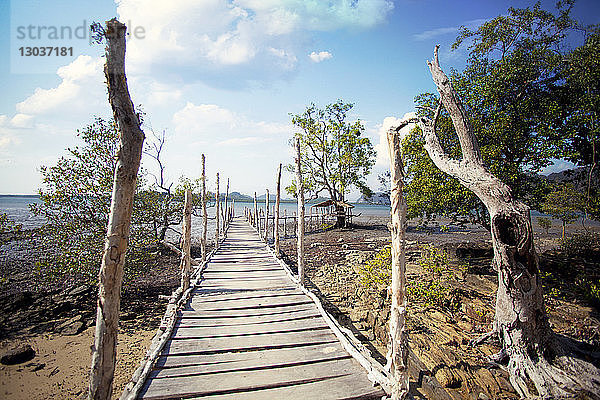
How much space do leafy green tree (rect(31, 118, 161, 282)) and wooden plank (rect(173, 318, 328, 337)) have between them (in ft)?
16.4

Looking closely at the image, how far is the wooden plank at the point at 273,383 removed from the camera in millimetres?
3109

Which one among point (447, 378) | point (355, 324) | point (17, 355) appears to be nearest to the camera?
point (447, 378)

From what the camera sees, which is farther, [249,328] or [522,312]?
[249,328]

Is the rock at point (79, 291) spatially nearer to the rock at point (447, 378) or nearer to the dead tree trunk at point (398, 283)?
the dead tree trunk at point (398, 283)

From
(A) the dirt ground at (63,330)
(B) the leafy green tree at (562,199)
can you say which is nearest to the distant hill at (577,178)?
(B) the leafy green tree at (562,199)

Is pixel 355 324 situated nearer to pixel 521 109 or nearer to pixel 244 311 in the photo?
pixel 244 311

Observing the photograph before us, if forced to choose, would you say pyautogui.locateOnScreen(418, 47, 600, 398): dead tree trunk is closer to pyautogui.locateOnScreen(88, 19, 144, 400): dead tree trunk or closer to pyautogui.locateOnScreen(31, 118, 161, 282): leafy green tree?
pyautogui.locateOnScreen(88, 19, 144, 400): dead tree trunk

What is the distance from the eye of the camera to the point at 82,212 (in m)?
8.66

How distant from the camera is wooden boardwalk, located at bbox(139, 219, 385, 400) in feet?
10.4

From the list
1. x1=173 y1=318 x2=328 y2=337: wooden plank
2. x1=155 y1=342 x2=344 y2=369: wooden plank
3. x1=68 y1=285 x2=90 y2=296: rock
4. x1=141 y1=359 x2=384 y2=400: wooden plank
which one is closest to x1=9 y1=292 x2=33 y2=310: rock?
x1=68 y1=285 x2=90 y2=296: rock

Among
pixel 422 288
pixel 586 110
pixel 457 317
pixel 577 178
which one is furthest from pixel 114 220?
pixel 577 178

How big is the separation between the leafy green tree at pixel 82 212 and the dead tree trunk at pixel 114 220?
6.48 metres

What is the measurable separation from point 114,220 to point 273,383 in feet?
8.14

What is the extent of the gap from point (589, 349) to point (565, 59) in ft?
24.3
